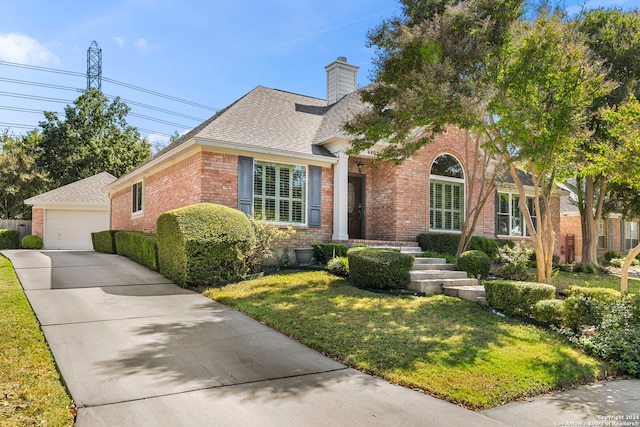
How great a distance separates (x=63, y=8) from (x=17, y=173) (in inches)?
817

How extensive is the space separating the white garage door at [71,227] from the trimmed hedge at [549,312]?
22536 mm

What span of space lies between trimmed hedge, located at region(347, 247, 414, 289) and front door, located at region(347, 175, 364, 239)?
5.00m

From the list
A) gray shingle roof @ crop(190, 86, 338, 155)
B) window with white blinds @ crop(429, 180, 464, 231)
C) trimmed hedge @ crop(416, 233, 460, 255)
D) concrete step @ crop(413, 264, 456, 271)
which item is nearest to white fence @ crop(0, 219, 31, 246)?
gray shingle roof @ crop(190, 86, 338, 155)

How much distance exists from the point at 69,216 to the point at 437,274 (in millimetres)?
21258

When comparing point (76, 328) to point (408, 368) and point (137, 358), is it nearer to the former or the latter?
point (137, 358)

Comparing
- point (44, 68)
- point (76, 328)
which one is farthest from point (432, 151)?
point (44, 68)

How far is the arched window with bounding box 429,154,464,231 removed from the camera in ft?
48.5

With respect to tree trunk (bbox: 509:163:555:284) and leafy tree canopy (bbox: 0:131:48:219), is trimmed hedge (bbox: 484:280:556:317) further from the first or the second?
leafy tree canopy (bbox: 0:131:48:219)

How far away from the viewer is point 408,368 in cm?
505

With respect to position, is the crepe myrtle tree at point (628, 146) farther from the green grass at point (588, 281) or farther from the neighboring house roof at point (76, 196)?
the neighboring house roof at point (76, 196)

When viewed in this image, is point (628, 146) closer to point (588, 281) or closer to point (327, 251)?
point (588, 281)

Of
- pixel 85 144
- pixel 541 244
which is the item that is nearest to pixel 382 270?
pixel 541 244

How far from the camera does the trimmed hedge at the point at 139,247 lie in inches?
450

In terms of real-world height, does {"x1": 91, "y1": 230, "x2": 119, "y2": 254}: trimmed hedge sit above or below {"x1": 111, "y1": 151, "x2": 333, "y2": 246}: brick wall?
below
